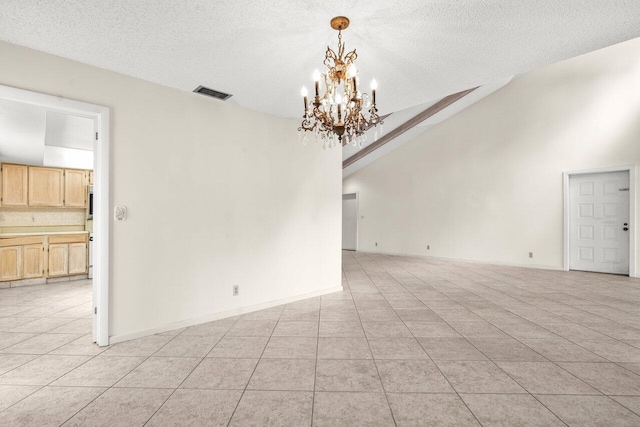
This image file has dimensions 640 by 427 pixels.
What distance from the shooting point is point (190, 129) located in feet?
10.7

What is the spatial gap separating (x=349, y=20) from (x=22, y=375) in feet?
11.4

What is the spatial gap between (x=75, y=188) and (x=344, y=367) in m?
6.26

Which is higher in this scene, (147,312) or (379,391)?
(147,312)

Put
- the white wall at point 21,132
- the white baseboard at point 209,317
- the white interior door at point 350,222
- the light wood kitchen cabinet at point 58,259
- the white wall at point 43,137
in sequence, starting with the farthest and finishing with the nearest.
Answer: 1. the white interior door at point 350,222
2. the light wood kitchen cabinet at point 58,259
3. the white wall at point 43,137
4. the white wall at point 21,132
5. the white baseboard at point 209,317

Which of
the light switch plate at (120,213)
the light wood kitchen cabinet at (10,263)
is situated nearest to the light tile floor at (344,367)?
the light switch plate at (120,213)

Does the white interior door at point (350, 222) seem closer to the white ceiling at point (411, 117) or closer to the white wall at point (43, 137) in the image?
the white ceiling at point (411, 117)

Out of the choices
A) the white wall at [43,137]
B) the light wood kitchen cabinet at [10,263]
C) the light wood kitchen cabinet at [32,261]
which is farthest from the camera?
the light wood kitchen cabinet at [32,261]

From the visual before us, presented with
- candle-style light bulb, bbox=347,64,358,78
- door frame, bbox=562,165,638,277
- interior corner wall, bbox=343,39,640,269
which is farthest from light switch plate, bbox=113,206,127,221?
door frame, bbox=562,165,638,277

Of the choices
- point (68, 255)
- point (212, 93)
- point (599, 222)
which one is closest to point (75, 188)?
point (68, 255)

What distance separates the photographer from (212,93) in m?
3.32

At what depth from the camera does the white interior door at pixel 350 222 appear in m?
10.6

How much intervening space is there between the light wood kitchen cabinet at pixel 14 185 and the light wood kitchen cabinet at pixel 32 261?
85 centimetres

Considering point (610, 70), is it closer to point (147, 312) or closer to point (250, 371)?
point (250, 371)

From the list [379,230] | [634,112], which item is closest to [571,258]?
[634,112]
